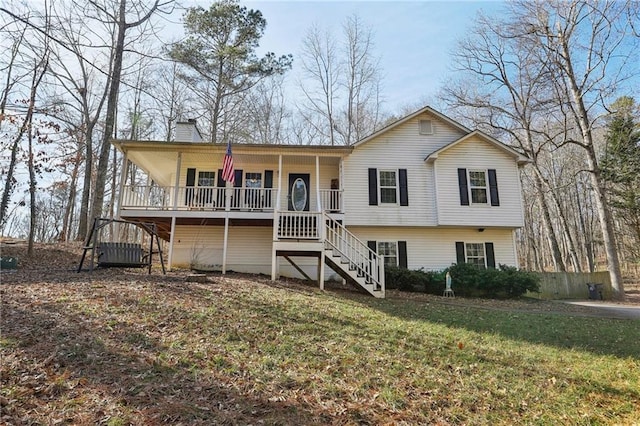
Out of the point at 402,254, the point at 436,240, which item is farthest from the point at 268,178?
the point at 436,240

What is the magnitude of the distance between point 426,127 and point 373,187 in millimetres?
3858

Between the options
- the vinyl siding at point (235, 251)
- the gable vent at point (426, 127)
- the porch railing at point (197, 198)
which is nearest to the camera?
the porch railing at point (197, 198)

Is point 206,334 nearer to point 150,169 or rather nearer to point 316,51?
point 150,169

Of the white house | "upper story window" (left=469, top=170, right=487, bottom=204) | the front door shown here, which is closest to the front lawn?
the front door

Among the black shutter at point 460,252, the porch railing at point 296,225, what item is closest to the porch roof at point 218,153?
the porch railing at point 296,225

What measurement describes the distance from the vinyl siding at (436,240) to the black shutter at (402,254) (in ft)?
0.44

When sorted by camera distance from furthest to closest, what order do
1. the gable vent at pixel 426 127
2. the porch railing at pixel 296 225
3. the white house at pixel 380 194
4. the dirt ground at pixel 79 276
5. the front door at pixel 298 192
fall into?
1. the gable vent at pixel 426 127
2. the white house at pixel 380 194
3. the front door at pixel 298 192
4. the porch railing at pixel 296 225
5. the dirt ground at pixel 79 276

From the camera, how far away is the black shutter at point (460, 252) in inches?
569

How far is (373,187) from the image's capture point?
14539mm

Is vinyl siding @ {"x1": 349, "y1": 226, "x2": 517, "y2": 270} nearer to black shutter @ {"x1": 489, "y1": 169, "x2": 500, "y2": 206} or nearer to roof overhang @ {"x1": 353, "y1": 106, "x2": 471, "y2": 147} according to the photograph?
black shutter @ {"x1": 489, "y1": 169, "x2": 500, "y2": 206}

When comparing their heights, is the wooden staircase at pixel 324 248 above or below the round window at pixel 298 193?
below

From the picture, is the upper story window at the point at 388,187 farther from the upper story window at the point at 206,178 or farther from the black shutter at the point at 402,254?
the upper story window at the point at 206,178

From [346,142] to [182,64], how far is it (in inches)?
463

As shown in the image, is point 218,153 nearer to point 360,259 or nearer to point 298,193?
point 298,193
